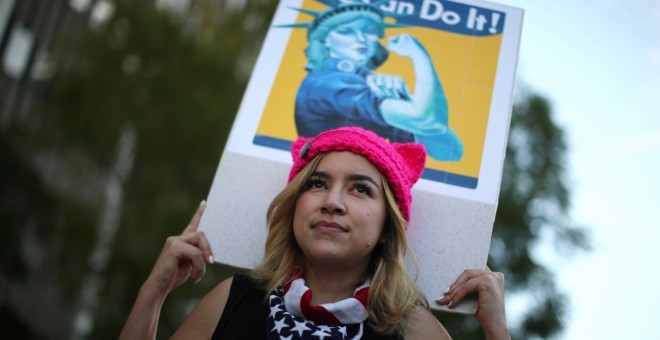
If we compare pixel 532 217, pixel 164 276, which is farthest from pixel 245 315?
pixel 532 217

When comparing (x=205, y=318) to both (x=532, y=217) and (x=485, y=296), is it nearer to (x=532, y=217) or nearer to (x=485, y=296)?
(x=485, y=296)

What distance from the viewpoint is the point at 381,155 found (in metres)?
2.31

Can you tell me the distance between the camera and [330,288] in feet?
7.41

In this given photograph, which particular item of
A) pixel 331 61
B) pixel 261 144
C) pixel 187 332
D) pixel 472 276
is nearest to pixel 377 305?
pixel 472 276

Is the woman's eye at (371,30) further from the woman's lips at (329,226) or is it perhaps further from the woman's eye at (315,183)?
the woman's lips at (329,226)

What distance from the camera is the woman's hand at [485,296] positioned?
218 cm

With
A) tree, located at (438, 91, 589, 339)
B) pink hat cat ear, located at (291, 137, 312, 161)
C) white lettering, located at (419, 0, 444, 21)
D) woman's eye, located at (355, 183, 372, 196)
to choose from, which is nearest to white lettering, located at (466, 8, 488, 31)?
white lettering, located at (419, 0, 444, 21)

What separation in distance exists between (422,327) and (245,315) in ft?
1.88

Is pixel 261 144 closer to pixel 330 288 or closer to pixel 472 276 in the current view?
pixel 330 288

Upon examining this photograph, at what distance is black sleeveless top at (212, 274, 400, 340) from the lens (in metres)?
2.10

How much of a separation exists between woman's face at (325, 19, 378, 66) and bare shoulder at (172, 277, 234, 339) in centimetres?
120

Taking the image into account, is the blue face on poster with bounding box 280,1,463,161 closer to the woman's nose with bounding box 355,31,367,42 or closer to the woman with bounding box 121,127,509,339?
the woman's nose with bounding box 355,31,367,42

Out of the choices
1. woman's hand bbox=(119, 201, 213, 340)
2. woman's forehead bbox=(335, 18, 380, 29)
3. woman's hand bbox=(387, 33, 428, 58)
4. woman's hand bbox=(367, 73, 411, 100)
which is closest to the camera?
woman's hand bbox=(119, 201, 213, 340)

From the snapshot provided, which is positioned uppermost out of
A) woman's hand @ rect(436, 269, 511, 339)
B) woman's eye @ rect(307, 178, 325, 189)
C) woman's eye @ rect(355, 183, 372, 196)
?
woman's eye @ rect(355, 183, 372, 196)
